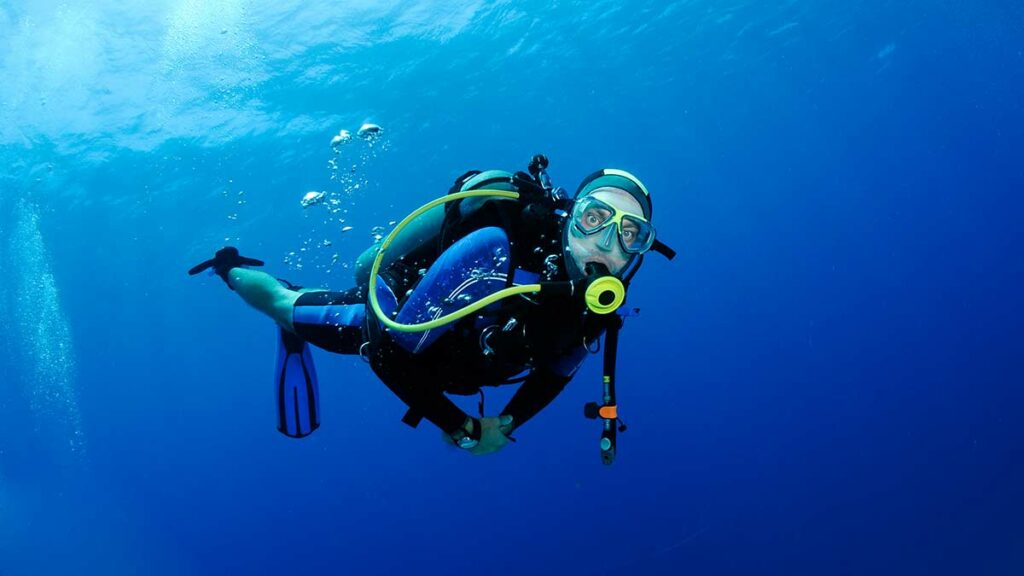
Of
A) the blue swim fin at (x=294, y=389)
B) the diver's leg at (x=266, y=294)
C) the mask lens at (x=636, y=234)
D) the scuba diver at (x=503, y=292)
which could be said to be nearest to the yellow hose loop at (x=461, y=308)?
the scuba diver at (x=503, y=292)

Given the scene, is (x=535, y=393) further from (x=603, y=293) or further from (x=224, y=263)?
(x=224, y=263)

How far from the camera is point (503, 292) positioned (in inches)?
98.5


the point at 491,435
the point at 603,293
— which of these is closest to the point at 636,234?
the point at 603,293

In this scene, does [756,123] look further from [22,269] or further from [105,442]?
[105,442]

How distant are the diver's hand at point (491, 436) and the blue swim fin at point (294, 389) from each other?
2452 mm

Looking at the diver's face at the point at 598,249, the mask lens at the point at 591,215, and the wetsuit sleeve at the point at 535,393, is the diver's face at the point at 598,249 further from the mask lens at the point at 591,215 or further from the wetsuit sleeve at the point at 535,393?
the wetsuit sleeve at the point at 535,393

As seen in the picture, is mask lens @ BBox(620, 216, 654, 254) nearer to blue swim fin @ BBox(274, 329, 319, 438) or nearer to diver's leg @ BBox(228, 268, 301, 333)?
diver's leg @ BBox(228, 268, 301, 333)

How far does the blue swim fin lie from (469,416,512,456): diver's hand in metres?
2.45

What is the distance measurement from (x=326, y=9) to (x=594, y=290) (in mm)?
15636

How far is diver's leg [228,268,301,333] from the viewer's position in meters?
5.11

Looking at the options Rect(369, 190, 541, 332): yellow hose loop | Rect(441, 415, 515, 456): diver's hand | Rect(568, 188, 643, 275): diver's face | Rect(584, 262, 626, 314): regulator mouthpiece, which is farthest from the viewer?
Rect(441, 415, 515, 456): diver's hand

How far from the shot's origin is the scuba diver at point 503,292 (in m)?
3.00

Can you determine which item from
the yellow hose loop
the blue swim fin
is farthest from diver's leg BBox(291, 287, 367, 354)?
the yellow hose loop

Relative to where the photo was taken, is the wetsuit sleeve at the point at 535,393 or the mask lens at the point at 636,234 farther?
the wetsuit sleeve at the point at 535,393
